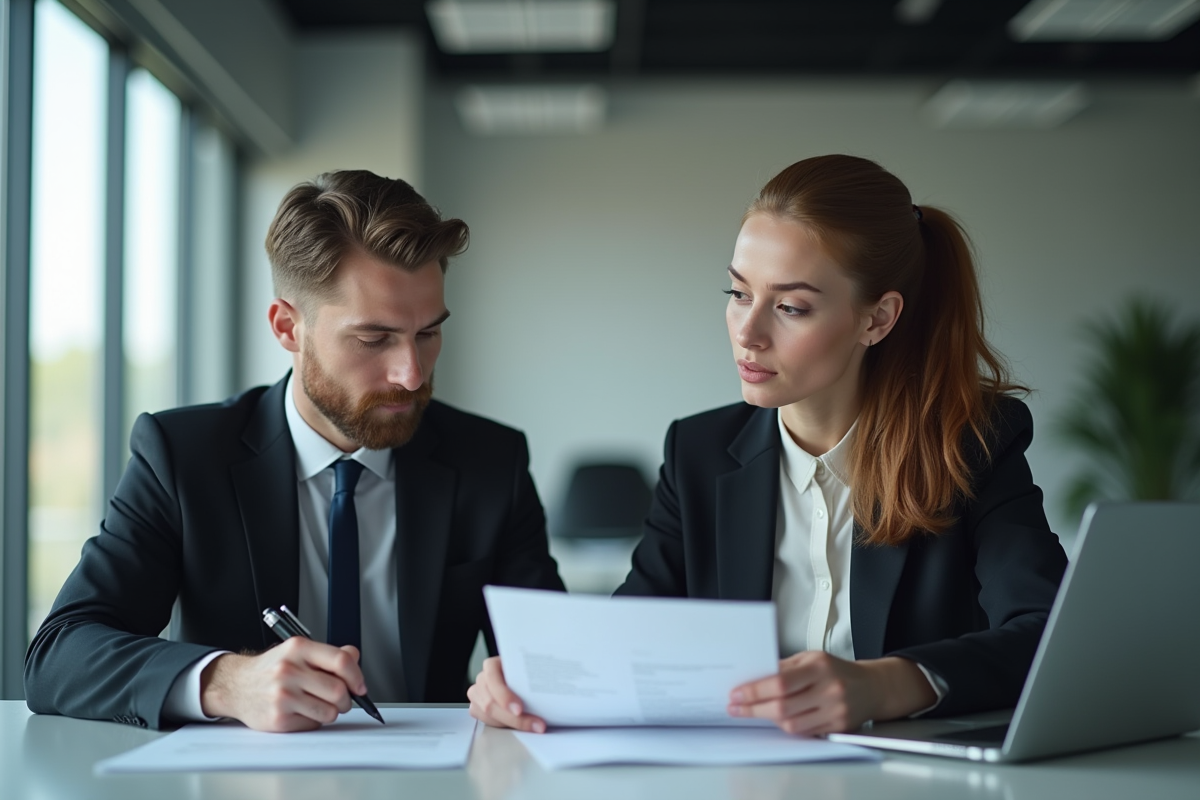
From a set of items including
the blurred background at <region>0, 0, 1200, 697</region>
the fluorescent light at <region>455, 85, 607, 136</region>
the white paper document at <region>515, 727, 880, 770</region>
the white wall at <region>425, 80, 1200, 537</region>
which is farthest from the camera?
the white wall at <region>425, 80, 1200, 537</region>

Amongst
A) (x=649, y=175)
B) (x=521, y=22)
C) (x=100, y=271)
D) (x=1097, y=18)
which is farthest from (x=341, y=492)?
(x=649, y=175)

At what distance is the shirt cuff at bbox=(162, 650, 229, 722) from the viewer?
1357 millimetres

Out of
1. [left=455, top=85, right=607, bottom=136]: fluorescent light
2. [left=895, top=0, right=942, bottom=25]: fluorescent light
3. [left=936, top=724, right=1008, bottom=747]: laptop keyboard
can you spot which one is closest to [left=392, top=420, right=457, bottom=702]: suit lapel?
[left=936, top=724, right=1008, bottom=747]: laptop keyboard

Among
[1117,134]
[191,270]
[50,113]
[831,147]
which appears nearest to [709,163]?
[831,147]

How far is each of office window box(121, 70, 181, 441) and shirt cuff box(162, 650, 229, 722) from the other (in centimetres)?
314

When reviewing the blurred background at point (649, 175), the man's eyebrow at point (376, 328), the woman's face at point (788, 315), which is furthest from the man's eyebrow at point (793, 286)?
the blurred background at point (649, 175)

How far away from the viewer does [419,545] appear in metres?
1.91

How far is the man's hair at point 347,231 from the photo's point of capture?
6.15 ft

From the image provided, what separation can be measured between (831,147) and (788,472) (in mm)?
5276

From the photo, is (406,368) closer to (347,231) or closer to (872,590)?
(347,231)

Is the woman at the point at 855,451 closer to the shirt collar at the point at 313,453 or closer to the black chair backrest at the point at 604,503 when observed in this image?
the shirt collar at the point at 313,453

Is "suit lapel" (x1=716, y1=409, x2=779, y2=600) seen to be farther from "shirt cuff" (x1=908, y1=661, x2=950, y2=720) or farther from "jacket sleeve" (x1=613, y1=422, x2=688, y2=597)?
"shirt cuff" (x1=908, y1=661, x2=950, y2=720)

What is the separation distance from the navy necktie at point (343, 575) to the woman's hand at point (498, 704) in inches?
21.8

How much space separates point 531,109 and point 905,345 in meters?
4.63
